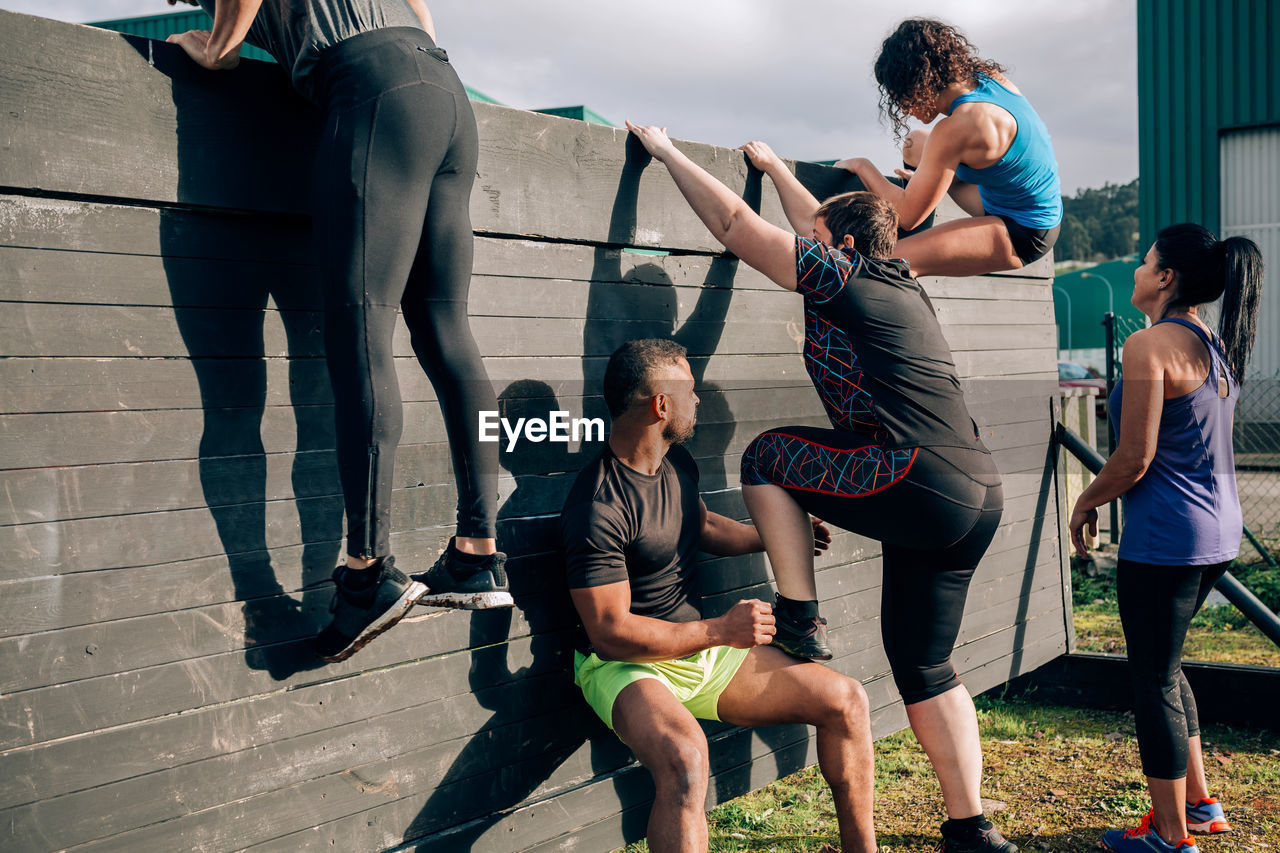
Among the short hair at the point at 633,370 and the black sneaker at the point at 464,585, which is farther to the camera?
the short hair at the point at 633,370

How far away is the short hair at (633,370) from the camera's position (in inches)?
112

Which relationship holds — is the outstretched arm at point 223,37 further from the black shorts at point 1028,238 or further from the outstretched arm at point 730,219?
the black shorts at point 1028,238

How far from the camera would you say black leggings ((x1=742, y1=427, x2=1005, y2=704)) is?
2684mm

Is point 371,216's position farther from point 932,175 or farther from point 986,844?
point 986,844

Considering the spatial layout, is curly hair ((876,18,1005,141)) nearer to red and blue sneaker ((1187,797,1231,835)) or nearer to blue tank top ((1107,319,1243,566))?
blue tank top ((1107,319,1243,566))

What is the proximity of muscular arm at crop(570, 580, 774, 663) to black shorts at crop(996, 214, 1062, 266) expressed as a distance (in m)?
1.76

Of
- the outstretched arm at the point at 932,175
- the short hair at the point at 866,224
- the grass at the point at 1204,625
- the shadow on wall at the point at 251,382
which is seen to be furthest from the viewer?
the grass at the point at 1204,625

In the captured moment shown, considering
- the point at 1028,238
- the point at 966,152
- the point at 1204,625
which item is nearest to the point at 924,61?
the point at 966,152

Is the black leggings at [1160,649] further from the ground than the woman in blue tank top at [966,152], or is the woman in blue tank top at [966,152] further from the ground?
the woman in blue tank top at [966,152]

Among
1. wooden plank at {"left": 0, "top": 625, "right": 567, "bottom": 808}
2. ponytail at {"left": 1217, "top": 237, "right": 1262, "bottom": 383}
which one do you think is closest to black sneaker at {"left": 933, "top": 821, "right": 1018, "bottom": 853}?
wooden plank at {"left": 0, "top": 625, "right": 567, "bottom": 808}

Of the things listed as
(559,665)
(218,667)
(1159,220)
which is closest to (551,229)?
(559,665)

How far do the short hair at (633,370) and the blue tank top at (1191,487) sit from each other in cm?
145

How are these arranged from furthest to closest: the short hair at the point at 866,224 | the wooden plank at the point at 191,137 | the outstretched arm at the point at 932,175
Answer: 1. the outstretched arm at the point at 932,175
2. the short hair at the point at 866,224
3. the wooden plank at the point at 191,137

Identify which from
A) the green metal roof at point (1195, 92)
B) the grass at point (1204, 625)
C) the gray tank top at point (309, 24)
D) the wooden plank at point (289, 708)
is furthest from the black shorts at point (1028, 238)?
the green metal roof at point (1195, 92)
